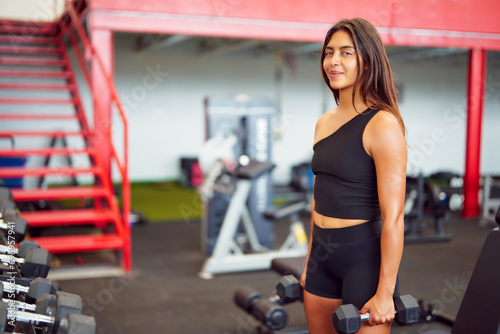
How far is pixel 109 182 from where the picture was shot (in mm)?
4797

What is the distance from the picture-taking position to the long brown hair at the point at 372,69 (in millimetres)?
1534

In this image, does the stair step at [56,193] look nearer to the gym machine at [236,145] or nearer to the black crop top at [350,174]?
the gym machine at [236,145]

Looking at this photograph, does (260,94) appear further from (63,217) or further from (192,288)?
(192,288)

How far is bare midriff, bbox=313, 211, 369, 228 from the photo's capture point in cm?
157

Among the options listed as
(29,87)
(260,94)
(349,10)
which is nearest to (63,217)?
(29,87)

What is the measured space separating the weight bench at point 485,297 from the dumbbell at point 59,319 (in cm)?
145

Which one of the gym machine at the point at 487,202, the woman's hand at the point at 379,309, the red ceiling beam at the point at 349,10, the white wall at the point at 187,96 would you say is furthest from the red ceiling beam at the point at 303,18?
the white wall at the point at 187,96

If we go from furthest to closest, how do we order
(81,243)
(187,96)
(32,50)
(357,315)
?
1. (187,96)
2. (32,50)
3. (81,243)
4. (357,315)

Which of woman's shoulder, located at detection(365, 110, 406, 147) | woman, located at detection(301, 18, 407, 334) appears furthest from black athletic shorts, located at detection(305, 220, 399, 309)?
woman's shoulder, located at detection(365, 110, 406, 147)

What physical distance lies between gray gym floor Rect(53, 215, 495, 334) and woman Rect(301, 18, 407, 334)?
166 cm

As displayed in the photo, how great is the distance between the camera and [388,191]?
4.88 ft

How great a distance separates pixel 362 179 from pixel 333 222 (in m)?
0.17

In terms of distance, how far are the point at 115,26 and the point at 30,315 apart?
13.9ft

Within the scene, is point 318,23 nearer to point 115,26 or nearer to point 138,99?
point 115,26
